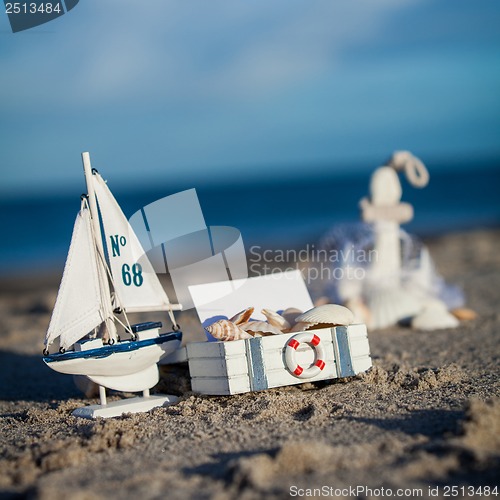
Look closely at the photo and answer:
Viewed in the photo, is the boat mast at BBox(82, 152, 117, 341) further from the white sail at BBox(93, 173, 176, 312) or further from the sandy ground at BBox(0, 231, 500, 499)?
the sandy ground at BBox(0, 231, 500, 499)

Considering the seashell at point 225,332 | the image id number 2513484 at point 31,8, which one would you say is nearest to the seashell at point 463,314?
the seashell at point 225,332

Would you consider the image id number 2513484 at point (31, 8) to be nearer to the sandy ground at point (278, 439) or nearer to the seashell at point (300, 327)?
the sandy ground at point (278, 439)

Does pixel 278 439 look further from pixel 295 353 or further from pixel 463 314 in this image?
pixel 463 314

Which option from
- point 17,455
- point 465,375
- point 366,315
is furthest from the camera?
point 366,315

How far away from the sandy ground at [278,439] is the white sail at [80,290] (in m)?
0.63

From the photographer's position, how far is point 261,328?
5.01 meters

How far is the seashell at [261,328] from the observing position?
5.01 meters

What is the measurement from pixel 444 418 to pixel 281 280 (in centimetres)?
201

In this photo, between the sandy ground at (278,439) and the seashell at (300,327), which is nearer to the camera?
the sandy ground at (278,439)

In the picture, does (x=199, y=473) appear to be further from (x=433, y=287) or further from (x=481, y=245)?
(x=481, y=245)

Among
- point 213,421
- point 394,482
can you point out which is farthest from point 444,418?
point 213,421

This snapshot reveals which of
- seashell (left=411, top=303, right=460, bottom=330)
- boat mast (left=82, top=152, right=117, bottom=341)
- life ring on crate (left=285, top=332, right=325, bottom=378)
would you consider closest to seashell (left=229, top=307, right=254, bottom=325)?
life ring on crate (left=285, top=332, right=325, bottom=378)

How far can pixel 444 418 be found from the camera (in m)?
4.04

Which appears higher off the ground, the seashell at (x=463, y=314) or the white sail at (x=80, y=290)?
the white sail at (x=80, y=290)
